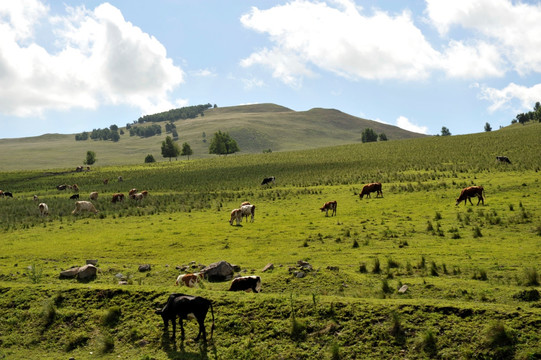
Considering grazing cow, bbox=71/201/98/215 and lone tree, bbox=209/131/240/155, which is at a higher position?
lone tree, bbox=209/131/240/155

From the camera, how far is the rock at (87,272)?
55.7 ft

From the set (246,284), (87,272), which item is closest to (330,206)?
(246,284)

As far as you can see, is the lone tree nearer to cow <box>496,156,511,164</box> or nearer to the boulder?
cow <box>496,156,511,164</box>

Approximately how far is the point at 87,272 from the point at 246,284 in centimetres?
713

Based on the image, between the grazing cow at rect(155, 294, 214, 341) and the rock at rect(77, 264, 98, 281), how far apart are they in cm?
678

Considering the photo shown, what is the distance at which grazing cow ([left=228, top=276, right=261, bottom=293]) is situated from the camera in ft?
46.3

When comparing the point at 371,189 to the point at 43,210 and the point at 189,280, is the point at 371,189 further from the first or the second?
the point at 43,210

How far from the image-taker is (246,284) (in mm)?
14211

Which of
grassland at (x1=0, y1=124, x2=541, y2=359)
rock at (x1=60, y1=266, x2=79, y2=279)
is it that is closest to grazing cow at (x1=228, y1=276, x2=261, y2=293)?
grassland at (x1=0, y1=124, x2=541, y2=359)

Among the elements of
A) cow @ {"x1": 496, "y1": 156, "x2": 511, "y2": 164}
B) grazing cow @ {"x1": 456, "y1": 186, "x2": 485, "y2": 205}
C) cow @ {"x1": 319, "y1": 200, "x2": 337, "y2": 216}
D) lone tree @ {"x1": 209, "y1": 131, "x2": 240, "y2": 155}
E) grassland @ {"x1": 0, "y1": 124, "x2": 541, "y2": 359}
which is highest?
lone tree @ {"x1": 209, "y1": 131, "x2": 240, "y2": 155}

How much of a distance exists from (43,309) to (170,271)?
5.14m

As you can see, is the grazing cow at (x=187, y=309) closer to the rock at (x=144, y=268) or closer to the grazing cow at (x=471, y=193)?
the rock at (x=144, y=268)

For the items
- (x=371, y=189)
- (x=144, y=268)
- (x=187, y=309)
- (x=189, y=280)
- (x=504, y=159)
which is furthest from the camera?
(x=504, y=159)

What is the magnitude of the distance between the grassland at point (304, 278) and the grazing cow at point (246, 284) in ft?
2.67
